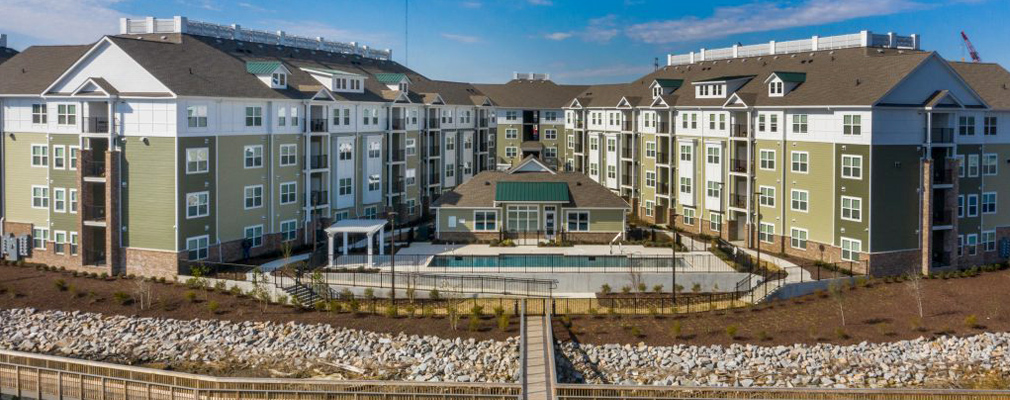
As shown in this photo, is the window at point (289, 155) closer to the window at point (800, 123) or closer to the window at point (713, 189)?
the window at point (713, 189)

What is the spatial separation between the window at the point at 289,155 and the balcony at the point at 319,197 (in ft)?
7.11

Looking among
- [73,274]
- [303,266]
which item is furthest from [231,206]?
[73,274]

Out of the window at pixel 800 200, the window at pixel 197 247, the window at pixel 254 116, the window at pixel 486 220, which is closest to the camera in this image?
the window at pixel 197 247

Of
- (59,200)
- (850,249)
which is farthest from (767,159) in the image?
(59,200)

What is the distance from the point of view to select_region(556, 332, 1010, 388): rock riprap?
2911cm

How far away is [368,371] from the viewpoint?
97.5 ft

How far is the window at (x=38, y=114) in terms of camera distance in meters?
42.0

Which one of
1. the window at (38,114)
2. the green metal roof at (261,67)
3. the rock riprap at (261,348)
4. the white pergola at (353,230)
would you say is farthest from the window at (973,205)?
the window at (38,114)

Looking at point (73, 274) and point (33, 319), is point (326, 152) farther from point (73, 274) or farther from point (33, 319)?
point (33, 319)

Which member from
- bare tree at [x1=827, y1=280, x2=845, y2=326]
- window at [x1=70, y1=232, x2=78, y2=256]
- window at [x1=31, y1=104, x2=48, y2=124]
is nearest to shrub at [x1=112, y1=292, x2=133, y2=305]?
window at [x1=70, y1=232, x2=78, y2=256]

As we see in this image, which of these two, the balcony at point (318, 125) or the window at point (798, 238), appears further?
the balcony at point (318, 125)

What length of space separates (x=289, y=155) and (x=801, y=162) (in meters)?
25.8

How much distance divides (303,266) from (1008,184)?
35.1m

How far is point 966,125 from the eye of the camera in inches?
1672
